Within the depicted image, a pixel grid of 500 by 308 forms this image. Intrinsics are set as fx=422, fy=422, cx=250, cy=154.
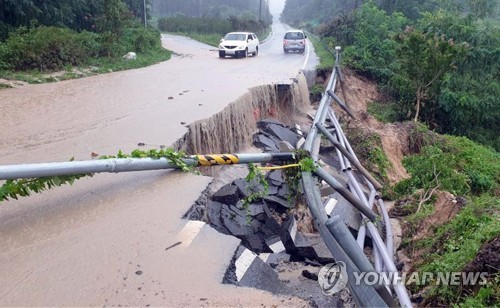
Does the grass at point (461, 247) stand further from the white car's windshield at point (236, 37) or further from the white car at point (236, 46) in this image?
the white car's windshield at point (236, 37)

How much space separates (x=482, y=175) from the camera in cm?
1024

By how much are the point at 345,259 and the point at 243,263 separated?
41.5 inches

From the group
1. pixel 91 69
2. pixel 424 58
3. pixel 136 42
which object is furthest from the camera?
pixel 136 42

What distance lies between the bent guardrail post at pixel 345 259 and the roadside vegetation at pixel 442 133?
0.96 metres

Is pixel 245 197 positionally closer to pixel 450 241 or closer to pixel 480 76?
pixel 450 241

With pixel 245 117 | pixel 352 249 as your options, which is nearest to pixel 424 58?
pixel 245 117

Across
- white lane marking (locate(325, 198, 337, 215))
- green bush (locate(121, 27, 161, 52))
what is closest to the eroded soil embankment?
white lane marking (locate(325, 198, 337, 215))

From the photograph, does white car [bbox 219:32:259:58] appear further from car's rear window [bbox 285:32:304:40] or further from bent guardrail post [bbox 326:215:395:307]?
bent guardrail post [bbox 326:215:395:307]

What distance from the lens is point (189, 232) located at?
4.51 m

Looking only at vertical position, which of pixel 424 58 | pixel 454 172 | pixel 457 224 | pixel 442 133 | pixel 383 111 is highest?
pixel 424 58

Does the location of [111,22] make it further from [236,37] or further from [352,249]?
[352,249]

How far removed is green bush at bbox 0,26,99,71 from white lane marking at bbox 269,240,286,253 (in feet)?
38.5

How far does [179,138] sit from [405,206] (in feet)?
15.0

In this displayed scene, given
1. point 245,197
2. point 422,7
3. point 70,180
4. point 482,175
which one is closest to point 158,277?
point 70,180
